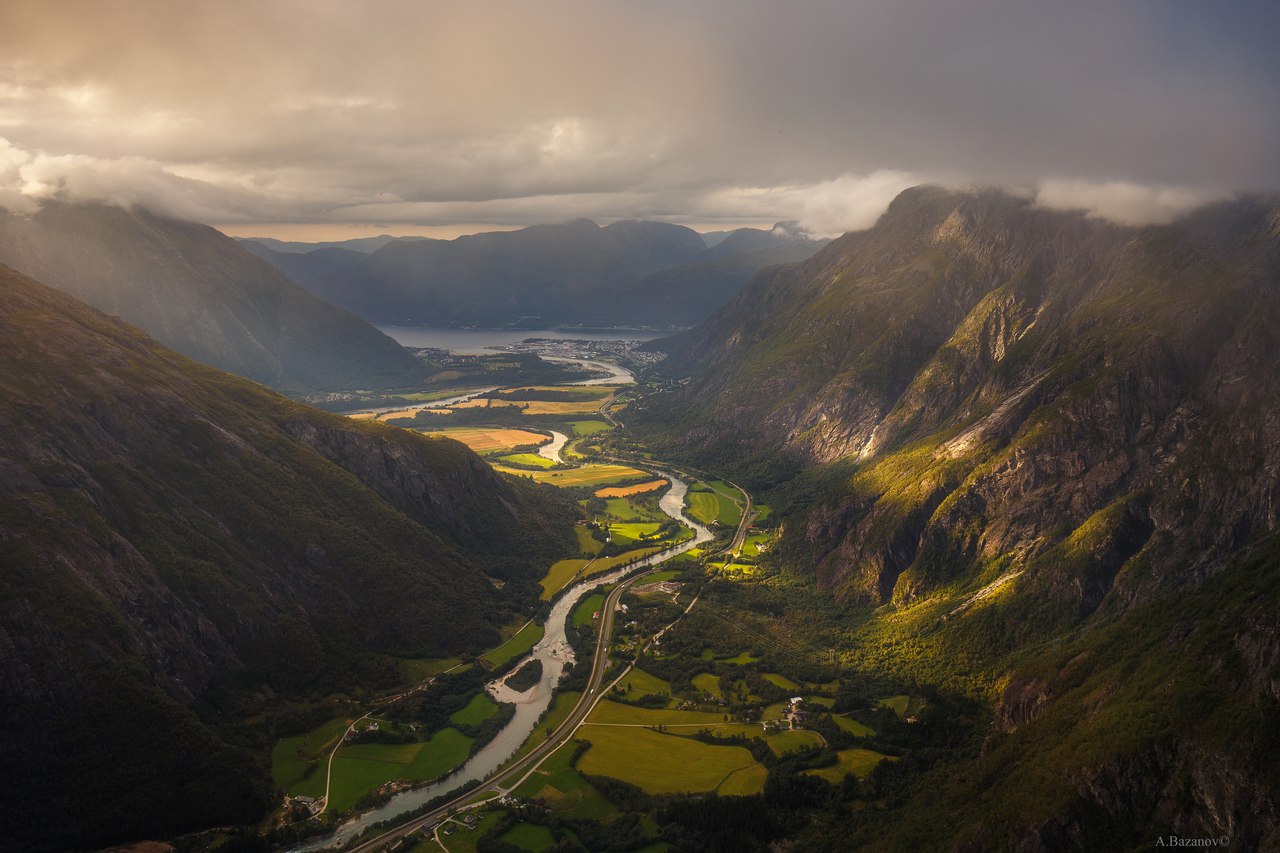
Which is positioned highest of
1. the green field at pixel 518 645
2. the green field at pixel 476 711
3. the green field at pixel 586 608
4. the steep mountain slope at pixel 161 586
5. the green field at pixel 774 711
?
the steep mountain slope at pixel 161 586

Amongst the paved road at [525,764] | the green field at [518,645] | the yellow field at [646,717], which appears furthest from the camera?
the green field at [518,645]

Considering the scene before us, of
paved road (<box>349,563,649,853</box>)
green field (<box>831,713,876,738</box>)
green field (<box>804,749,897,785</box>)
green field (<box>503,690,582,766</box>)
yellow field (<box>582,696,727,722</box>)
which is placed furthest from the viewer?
yellow field (<box>582,696,727,722</box>)

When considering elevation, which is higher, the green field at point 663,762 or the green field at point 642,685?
the green field at point 642,685

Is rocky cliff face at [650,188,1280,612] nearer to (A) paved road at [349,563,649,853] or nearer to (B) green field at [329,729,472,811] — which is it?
(A) paved road at [349,563,649,853]

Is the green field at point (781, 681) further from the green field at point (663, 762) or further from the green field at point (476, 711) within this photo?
the green field at point (476, 711)

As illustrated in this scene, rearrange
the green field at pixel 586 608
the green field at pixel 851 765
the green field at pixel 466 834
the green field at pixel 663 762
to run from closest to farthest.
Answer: the green field at pixel 466 834 → the green field at pixel 851 765 → the green field at pixel 663 762 → the green field at pixel 586 608

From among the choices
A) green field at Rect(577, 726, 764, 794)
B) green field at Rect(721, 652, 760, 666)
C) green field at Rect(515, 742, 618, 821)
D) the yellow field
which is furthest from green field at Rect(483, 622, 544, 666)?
green field at Rect(515, 742, 618, 821)

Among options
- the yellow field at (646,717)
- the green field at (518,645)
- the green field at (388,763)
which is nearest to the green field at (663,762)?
the yellow field at (646,717)
